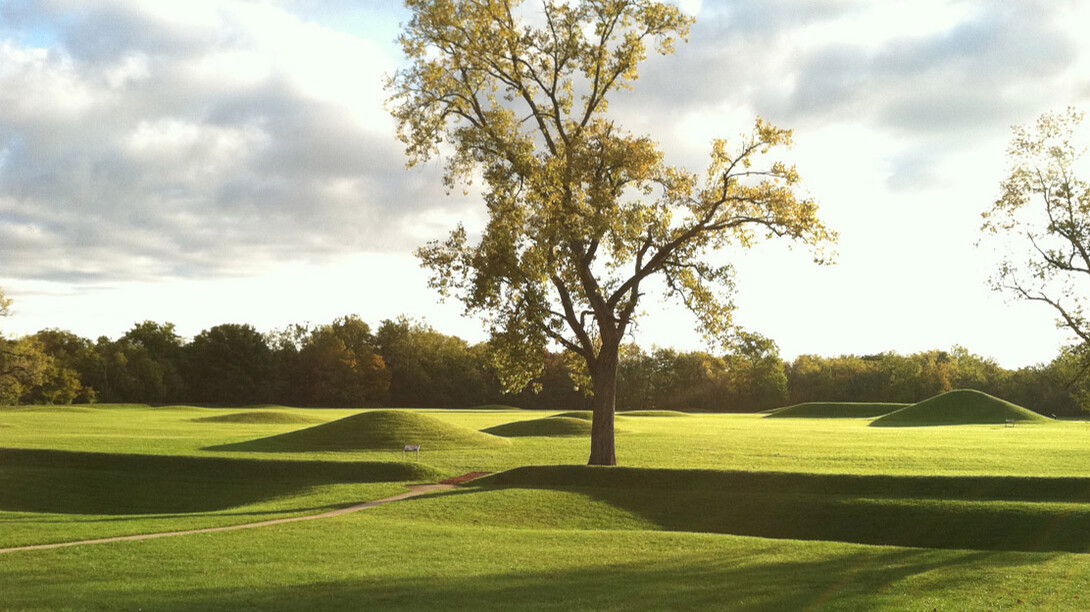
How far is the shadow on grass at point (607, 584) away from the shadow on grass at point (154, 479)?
13.8 meters

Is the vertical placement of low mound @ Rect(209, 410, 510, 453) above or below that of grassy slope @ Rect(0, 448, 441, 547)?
above

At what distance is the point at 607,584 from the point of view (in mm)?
16000

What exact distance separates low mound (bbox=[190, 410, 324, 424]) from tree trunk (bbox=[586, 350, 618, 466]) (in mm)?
37914

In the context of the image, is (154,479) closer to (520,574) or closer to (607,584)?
(520,574)

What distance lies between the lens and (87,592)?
48.7 ft

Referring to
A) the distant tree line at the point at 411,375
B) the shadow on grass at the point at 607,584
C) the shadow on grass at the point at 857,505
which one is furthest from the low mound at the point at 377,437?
the distant tree line at the point at 411,375

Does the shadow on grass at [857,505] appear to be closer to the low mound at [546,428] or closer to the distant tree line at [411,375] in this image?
the low mound at [546,428]

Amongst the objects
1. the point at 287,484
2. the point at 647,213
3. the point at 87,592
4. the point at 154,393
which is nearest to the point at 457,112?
the point at 647,213

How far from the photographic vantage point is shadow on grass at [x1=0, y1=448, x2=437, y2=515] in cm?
3005

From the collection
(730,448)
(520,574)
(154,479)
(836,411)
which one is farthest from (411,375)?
(520,574)

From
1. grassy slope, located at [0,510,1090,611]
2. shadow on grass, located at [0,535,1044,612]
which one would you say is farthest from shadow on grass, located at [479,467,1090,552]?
shadow on grass, located at [0,535,1044,612]

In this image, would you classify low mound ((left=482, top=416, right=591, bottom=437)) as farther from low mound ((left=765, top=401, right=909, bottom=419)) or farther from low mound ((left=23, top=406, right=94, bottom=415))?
low mound ((left=23, top=406, right=94, bottom=415))

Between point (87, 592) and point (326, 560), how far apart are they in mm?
4539

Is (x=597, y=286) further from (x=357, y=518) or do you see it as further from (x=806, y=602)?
(x=806, y=602)
